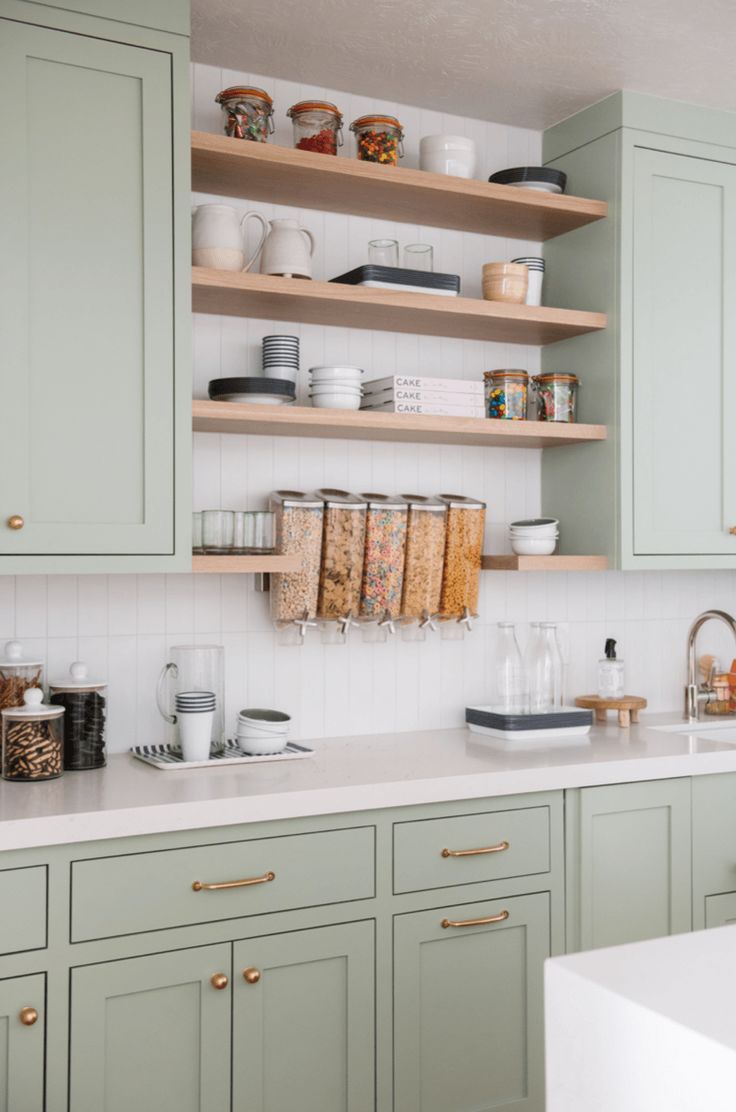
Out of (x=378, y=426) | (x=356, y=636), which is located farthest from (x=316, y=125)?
(x=356, y=636)

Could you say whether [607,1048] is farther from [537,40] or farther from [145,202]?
[537,40]

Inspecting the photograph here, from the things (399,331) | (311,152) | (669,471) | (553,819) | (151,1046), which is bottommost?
(151,1046)

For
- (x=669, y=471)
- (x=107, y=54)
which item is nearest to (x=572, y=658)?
(x=669, y=471)

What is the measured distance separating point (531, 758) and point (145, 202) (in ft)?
5.01

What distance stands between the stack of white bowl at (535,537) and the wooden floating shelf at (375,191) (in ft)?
2.76

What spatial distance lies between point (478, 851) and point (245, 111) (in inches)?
70.8

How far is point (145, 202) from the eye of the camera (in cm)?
239

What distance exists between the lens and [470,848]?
8.00ft

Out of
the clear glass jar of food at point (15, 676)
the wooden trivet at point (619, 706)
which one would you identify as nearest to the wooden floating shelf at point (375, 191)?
the clear glass jar of food at point (15, 676)

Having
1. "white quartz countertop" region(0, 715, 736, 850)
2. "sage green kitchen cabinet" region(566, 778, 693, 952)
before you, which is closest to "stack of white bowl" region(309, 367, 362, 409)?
"white quartz countertop" region(0, 715, 736, 850)

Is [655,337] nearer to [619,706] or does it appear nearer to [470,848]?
[619,706]

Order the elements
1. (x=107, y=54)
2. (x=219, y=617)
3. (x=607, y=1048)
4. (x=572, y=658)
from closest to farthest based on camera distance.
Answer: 1. (x=607, y=1048)
2. (x=107, y=54)
3. (x=219, y=617)
4. (x=572, y=658)

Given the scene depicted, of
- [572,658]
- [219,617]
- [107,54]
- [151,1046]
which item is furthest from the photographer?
[572,658]

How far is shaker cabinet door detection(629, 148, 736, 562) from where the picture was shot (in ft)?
9.95
